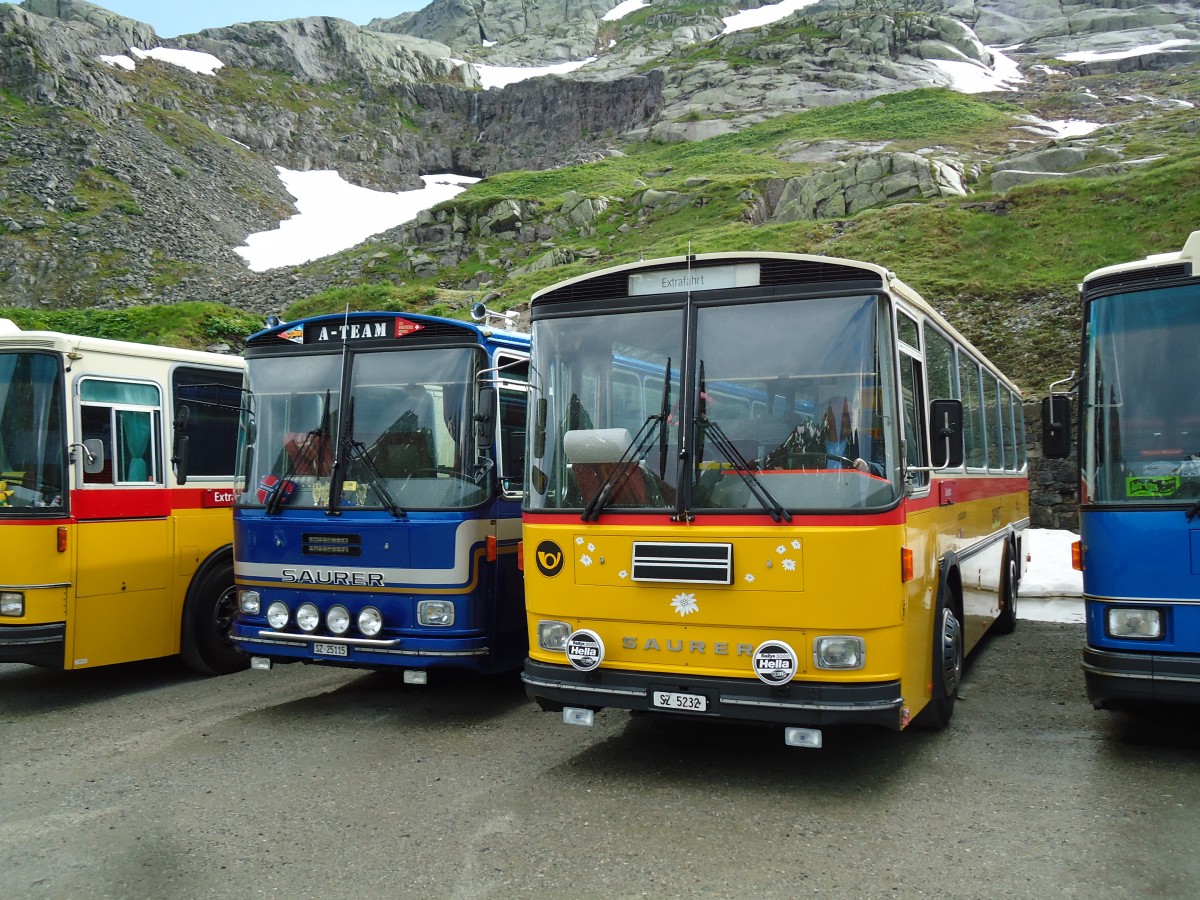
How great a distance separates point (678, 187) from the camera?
198 ft

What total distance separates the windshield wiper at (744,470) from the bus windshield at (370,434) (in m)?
2.47

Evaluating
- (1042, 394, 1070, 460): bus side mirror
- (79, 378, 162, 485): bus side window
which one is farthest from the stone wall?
(79, 378, 162, 485): bus side window

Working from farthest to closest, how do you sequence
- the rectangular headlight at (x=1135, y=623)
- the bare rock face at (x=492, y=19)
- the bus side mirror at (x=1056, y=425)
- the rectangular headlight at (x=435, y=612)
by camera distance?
the bare rock face at (x=492, y=19) < the rectangular headlight at (x=435, y=612) < the bus side mirror at (x=1056, y=425) < the rectangular headlight at (x=1135, y=623)

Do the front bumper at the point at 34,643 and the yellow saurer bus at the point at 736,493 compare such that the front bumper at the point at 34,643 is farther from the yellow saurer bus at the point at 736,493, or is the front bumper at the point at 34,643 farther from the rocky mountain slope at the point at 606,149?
the rocky mountain slope at the point at 606,149

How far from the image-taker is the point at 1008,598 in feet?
37.7

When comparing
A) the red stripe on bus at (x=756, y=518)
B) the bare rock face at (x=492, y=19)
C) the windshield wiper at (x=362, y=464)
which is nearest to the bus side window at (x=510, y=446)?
the windshield wiper at (x=362, y=464)

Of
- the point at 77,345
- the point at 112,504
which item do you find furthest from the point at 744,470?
the point at 77,345

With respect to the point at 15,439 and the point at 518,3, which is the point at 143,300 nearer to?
the point at 15,439

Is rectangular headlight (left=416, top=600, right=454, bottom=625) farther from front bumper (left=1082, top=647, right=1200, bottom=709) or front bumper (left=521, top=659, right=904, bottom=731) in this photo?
front bumper (left=1082, top=647, right=1200, bottom=709)

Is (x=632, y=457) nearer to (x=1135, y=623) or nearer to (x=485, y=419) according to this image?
(x=485, y=419)

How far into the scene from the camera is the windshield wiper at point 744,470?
576 cm

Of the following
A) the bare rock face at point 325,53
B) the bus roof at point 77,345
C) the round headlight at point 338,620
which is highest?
the bare rock face at point 325,53

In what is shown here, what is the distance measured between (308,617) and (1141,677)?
591 cm

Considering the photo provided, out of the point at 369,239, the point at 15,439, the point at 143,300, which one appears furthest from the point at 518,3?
the point at 15,439
